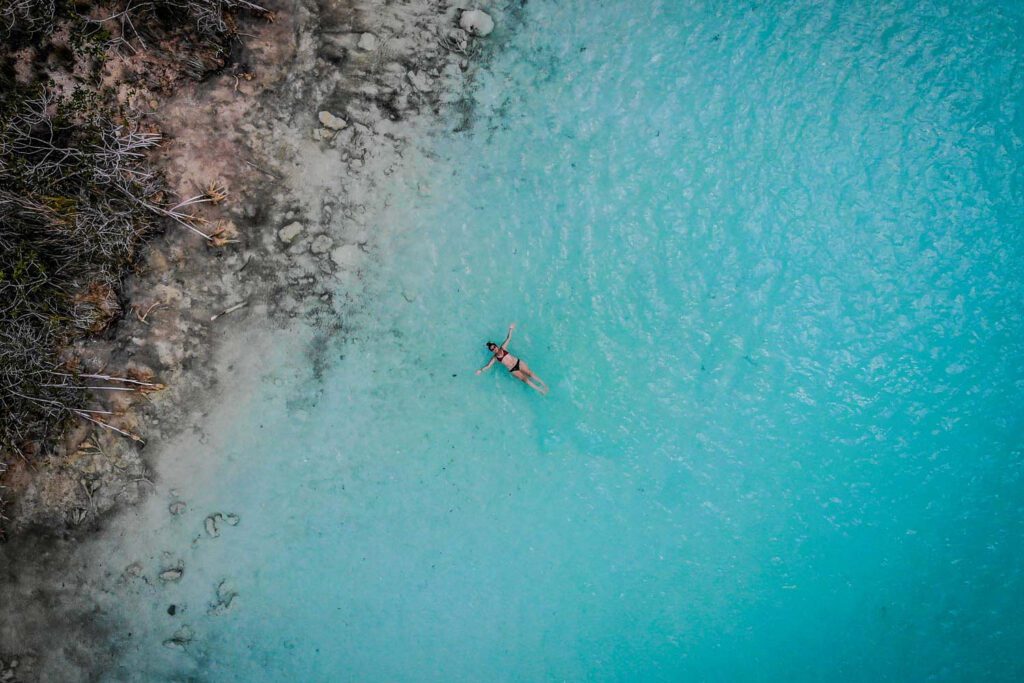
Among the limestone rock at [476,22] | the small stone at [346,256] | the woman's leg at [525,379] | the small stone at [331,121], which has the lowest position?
the small stone at [346,256]

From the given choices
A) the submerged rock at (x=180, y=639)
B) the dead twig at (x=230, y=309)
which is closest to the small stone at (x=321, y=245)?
the dead twig at (x=230, y=309)

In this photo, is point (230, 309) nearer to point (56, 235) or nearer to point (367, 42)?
point (56, 235)

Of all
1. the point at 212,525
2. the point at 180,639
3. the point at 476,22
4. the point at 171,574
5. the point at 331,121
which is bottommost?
the point at 180,639

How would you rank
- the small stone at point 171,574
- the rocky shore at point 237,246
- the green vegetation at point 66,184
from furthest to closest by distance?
the small stone at point 171,574 < the rocky shore at point 237,246 < the green vegetation at point 66,184

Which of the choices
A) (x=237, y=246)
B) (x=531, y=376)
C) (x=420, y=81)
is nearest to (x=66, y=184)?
(x=237, y=246)

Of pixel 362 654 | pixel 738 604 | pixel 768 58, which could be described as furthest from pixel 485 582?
pixel 768 58

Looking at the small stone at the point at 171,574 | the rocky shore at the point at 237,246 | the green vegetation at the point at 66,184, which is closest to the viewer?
the green vegetation at the point at 66,184

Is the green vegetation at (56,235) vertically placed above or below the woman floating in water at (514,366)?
below

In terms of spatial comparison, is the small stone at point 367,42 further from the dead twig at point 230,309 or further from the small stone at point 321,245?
the dead twig at point 230,309
